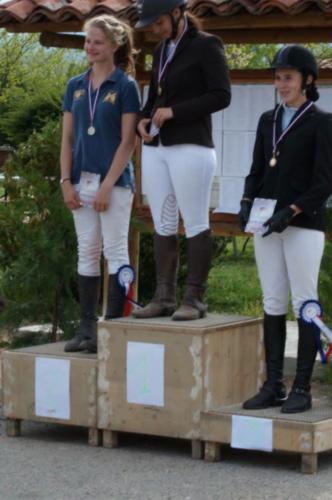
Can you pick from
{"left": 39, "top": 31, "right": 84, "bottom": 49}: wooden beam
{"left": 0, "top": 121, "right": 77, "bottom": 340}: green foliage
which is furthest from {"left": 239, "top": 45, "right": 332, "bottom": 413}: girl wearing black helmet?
{"left": 39, "top": 31, "right": 84, "bottom": 49}: wooden beam

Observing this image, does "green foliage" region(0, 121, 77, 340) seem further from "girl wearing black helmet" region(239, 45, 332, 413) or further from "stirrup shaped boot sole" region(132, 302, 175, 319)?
"girl wearing black helmet" region(239, 45, 332, 413)

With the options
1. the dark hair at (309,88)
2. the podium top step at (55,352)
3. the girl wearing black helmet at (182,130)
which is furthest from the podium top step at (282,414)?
the dark hair at (309,88)

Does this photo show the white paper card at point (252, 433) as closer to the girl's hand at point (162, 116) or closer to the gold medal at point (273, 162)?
the gold medal at point (273, 162)

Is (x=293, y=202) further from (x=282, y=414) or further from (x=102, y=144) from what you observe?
(x=102, y=144)

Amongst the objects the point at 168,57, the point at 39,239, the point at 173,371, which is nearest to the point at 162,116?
the point at 168,57

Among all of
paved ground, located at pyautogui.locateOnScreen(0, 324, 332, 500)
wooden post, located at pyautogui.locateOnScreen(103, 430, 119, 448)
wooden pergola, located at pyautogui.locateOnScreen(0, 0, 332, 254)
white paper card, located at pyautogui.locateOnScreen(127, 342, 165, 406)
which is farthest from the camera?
wooden pergola, located at pyautogui.locateOnScreen(0, 0, 332, 254)

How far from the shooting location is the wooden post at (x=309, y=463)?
5969 millimetres

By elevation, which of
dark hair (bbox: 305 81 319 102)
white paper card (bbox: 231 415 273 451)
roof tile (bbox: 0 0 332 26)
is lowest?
white paper card (bbox: 231 415 273 451)

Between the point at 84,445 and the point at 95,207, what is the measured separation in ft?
4.26

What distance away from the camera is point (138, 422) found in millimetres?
6480

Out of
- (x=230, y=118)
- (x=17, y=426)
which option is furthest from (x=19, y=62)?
(x=17, y=426)

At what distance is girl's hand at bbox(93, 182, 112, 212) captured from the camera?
6582 mm

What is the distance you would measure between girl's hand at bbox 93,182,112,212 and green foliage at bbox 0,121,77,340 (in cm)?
156

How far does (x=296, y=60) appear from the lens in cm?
605
